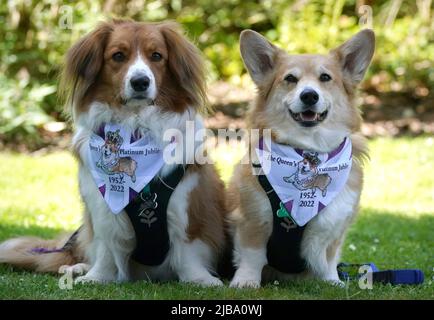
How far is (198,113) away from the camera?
4.26m

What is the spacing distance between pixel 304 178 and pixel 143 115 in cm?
99

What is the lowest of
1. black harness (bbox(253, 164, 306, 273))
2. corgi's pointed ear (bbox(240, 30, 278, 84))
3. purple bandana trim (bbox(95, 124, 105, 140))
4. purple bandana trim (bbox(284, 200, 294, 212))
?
black harness (bbox(253, 164, 306, 273))

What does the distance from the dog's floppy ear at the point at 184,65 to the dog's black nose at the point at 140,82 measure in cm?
31

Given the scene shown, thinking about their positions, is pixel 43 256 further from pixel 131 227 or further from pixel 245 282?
pixel 245 282

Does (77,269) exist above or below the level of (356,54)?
below

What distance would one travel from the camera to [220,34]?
35.6 ft

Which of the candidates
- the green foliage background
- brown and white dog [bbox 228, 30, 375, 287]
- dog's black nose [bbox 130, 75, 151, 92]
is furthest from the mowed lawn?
dog's black nose [bbox 130, 75, 151, 92]

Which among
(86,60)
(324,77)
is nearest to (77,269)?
(86,60)

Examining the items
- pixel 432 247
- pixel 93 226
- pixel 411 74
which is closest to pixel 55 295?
pixel 93 226

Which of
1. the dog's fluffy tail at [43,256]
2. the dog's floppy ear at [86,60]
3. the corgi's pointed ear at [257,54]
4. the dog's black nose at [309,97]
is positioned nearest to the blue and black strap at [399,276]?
the dog's black nose at [309,97]

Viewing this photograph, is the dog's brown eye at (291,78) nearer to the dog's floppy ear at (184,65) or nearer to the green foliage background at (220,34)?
the dog's floppy ear at (184,65)

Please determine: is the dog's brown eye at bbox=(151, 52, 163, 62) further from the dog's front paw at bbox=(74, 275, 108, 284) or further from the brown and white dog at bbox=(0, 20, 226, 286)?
the dog's front paw at bbox=(74, 275, 108, 284)

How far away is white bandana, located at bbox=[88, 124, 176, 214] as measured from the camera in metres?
4.04
